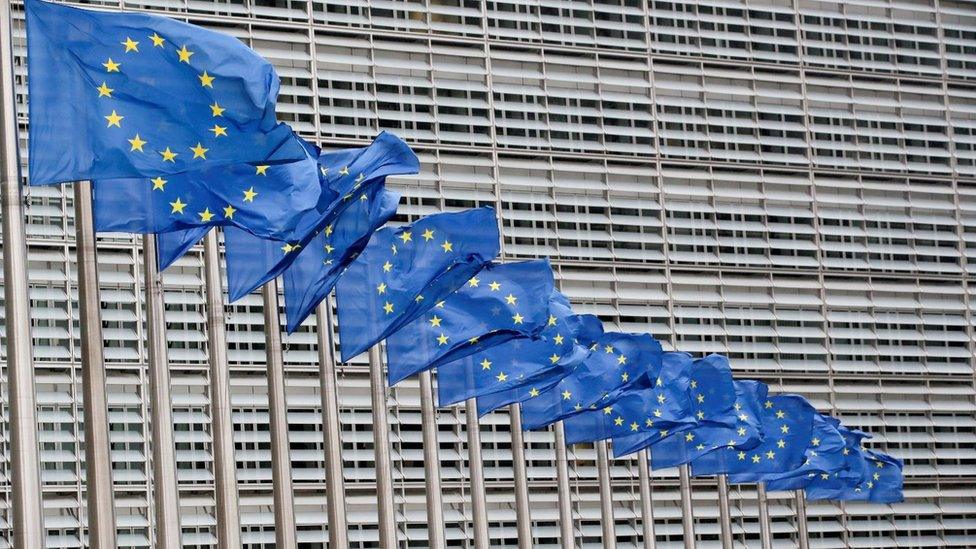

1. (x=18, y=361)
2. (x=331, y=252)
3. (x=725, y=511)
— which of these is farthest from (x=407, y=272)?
(x=725, y=511)

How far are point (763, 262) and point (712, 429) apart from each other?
30.8 meters

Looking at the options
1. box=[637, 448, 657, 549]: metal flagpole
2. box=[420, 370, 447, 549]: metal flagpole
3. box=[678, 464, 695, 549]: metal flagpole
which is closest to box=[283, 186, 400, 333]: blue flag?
box=[420, 370, 447, 549]: metal flagpole

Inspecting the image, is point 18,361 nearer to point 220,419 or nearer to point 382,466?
point 220,419

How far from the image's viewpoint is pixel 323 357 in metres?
41.8

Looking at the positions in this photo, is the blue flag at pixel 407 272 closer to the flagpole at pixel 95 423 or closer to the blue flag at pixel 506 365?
the blue flag at pixel 506 365

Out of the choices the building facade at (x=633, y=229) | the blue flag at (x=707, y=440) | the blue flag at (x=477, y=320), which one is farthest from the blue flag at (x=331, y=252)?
the building facade at (x=633, y=229)

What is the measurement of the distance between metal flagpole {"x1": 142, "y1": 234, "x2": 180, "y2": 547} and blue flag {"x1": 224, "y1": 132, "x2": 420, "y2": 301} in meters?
2.20

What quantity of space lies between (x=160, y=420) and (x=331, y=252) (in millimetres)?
5615

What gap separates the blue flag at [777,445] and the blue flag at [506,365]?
16.4m

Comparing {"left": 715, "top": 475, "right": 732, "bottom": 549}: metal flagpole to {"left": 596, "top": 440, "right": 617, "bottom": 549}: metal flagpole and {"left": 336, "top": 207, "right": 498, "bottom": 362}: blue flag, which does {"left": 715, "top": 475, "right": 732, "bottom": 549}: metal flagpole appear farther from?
{"left": 336, "top": 207, "right": 498, "bottom": 362}: blue flag

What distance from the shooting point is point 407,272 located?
4044 cm

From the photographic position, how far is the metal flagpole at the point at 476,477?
50125 mm

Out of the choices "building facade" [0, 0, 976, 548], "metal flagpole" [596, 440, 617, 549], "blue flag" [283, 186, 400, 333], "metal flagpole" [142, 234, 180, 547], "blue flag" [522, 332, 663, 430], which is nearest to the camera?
"metal flagpole" [142, 234, 180, 547]

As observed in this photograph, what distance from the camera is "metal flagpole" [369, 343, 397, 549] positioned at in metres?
43.4
